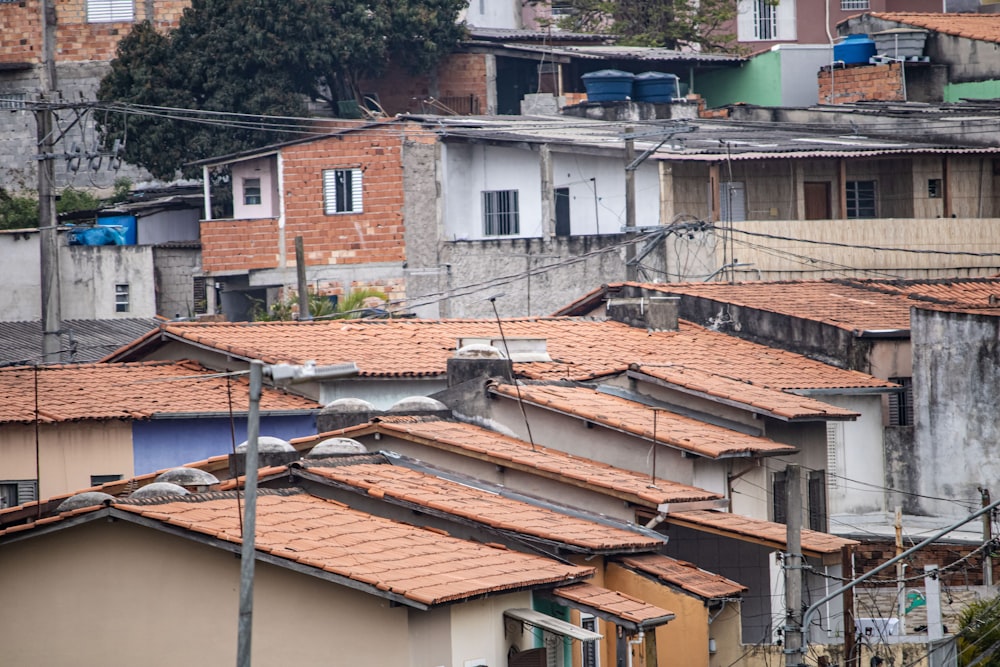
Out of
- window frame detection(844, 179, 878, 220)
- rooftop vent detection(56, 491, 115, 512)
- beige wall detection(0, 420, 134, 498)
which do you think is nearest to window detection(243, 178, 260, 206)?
window frame detection(844, 179, 878, 220)

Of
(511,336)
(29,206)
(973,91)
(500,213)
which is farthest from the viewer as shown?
(29,206)

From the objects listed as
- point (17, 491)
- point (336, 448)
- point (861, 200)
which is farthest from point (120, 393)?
point (861, 200)

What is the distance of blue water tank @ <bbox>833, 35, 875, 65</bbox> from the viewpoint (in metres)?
51.1

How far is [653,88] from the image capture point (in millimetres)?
48656

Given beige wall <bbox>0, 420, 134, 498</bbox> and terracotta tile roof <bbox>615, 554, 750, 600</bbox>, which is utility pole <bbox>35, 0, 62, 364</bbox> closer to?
beige wall <bbox>0, 420, 134, 498</bbox>

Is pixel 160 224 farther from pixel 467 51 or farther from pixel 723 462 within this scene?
pixel 723 462

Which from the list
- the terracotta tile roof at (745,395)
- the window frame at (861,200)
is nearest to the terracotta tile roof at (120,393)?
the terracotta tile roof at (745,395)

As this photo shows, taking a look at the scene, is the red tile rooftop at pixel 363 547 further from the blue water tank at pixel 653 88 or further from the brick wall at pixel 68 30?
the brick wall at pixel 68 30

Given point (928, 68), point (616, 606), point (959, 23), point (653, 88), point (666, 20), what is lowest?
point (616, 606)

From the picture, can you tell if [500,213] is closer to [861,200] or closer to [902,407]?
[861,200]

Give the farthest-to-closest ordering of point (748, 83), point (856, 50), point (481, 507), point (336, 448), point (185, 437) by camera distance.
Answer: point (748, 83) < point (856, 50) < point (185, 437) < point (336, 448) < point (481, 507)

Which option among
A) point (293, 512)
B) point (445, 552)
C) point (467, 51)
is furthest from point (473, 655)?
point (467, 51)

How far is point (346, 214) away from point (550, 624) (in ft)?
97.7

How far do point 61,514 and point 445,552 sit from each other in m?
3.63
